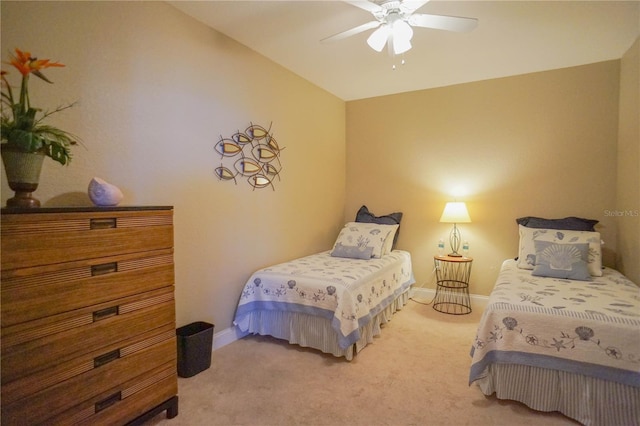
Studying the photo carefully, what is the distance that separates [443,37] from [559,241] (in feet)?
6.68

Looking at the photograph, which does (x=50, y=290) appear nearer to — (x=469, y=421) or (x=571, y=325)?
(x=469, y=421)

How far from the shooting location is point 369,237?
11.6 ft

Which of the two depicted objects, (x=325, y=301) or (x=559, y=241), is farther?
(x=559, y=241)

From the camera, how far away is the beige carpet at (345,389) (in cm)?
177

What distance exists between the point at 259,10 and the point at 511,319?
8.68 feet

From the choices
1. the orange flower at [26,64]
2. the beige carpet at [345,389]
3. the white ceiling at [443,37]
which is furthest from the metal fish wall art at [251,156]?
the beige carpet at [345,389]

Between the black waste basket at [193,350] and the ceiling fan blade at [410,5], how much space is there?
2466mm

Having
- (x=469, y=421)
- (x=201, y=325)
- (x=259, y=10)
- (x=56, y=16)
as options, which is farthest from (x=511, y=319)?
(x=56, y=16)

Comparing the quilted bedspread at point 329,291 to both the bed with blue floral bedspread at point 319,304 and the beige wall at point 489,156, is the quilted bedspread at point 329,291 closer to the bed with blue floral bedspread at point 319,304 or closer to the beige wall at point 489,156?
the bed with blue floral bedspread at point 319,304

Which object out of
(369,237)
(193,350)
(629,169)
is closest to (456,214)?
(369,237)

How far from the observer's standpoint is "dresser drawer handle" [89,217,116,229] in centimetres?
144

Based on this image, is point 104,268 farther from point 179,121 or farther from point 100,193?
point 179,121

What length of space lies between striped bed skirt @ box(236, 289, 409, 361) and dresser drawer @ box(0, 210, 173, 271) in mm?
1250

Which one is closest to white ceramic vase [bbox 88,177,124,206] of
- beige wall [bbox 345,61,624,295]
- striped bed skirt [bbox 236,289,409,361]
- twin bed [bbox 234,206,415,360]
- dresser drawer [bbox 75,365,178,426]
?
dresser drawer [bbox 75,365,178,426]
